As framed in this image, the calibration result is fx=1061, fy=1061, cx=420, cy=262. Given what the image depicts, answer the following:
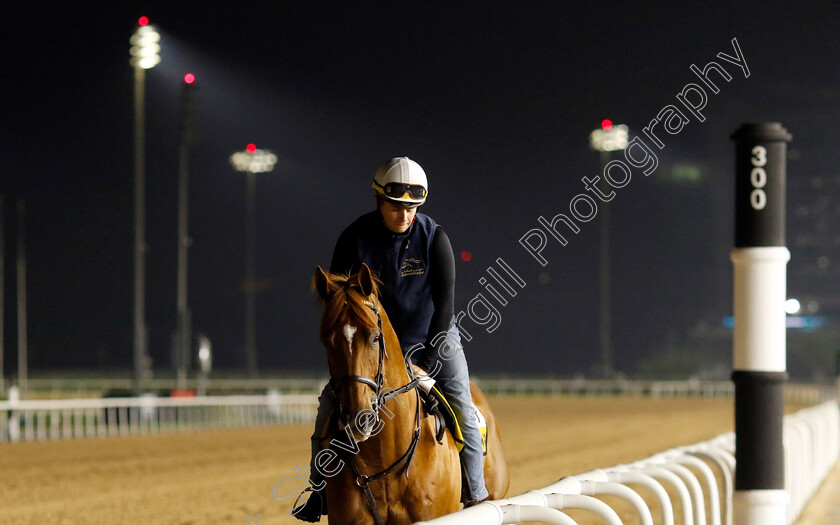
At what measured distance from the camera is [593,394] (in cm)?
4291

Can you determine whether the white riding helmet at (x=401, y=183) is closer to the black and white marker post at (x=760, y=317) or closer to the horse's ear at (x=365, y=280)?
the horse's ear at (x=365, y=280)

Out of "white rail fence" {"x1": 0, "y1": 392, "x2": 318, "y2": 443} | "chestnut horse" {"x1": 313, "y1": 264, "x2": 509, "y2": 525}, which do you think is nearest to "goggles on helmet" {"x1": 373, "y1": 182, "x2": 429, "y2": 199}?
"chestnut horse" {"x1": 313, "y1": 264, "x2": 509, "y2": 525}

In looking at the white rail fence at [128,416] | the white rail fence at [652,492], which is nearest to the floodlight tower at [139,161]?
the white rail fence at [128,416]

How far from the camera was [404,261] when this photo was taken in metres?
4.44

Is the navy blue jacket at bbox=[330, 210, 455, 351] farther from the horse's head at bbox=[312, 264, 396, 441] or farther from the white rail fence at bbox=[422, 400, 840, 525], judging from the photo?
the white rail fence at bbox=[422, 400, 840, 525]

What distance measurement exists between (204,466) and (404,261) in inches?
361

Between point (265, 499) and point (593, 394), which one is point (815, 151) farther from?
point (265, 499)

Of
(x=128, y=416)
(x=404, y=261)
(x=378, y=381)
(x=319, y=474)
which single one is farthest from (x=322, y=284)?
(x=128, y=416)

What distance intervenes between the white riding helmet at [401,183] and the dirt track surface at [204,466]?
4.34 meters

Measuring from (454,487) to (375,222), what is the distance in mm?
1169

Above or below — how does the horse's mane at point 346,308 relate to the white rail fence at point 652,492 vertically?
above

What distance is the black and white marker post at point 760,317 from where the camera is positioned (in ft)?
9.59

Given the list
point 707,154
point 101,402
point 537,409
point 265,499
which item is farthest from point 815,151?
point 265,499

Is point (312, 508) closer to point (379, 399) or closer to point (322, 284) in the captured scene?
point (379, 399)
